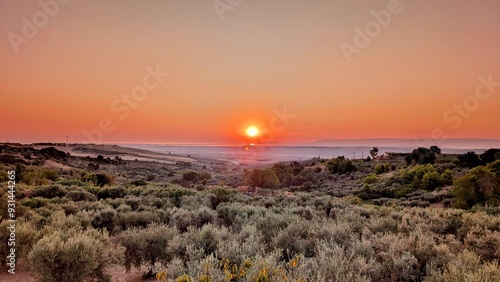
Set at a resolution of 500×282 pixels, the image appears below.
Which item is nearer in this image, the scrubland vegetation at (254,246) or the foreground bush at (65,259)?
the scrubland vegetation at (254,246)

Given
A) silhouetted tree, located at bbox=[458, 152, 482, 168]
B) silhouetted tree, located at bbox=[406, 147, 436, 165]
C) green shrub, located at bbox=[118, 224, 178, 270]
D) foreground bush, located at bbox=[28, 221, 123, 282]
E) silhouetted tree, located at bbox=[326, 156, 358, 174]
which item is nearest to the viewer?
foreground bush, located at bbox=[28, 221, 123, 282]

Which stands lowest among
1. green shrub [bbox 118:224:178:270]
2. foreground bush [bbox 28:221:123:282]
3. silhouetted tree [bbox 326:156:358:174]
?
silhouetted tree [bbox 326:156:358:174]

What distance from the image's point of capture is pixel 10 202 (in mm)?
10852

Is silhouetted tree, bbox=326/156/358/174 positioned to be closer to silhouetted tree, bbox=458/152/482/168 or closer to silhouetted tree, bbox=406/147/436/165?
silhouetted tree, bbox=406/147/436/165

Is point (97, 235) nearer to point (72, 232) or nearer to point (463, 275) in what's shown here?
point (72, 232)

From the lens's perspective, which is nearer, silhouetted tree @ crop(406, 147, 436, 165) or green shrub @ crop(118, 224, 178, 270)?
green shrub @ crop(118, 224, 178, 270)

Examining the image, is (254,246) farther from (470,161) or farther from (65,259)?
(470,161)

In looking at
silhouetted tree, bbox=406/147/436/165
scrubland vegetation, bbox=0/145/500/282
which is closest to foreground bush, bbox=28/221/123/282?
scrubland vegetation, bbox=0/145/500/282

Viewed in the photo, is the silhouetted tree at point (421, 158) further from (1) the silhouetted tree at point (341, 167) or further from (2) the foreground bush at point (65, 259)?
(2) the foreground bush at point (65, 259)

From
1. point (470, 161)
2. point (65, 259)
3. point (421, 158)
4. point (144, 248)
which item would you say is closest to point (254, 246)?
point (144, 248)

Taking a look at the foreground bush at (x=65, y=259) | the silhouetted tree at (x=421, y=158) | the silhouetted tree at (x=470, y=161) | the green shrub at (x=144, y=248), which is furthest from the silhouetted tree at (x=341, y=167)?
the foreground bush at (x=65, y=259)

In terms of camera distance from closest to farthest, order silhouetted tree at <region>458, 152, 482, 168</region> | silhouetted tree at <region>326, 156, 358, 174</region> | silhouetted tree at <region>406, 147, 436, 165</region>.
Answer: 1. silhouetted tree at <region>458, 152, 482, 168</region>
2. silhouetted tree at <region>406, 147, 436, 165</region>
3. silhouetted tree at <region>326, 156, 358, 174</region>

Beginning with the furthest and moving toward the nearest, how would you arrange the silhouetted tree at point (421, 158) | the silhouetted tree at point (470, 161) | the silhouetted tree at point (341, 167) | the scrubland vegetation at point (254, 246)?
the silhouetted tree at point (341, 167) < the silhouetted tree at point (421, 158) < the silhouetted tree at point (470, 161) < the scrubland vegetation at point (254, 246)

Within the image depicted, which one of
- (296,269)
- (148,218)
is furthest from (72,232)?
(296,269)
